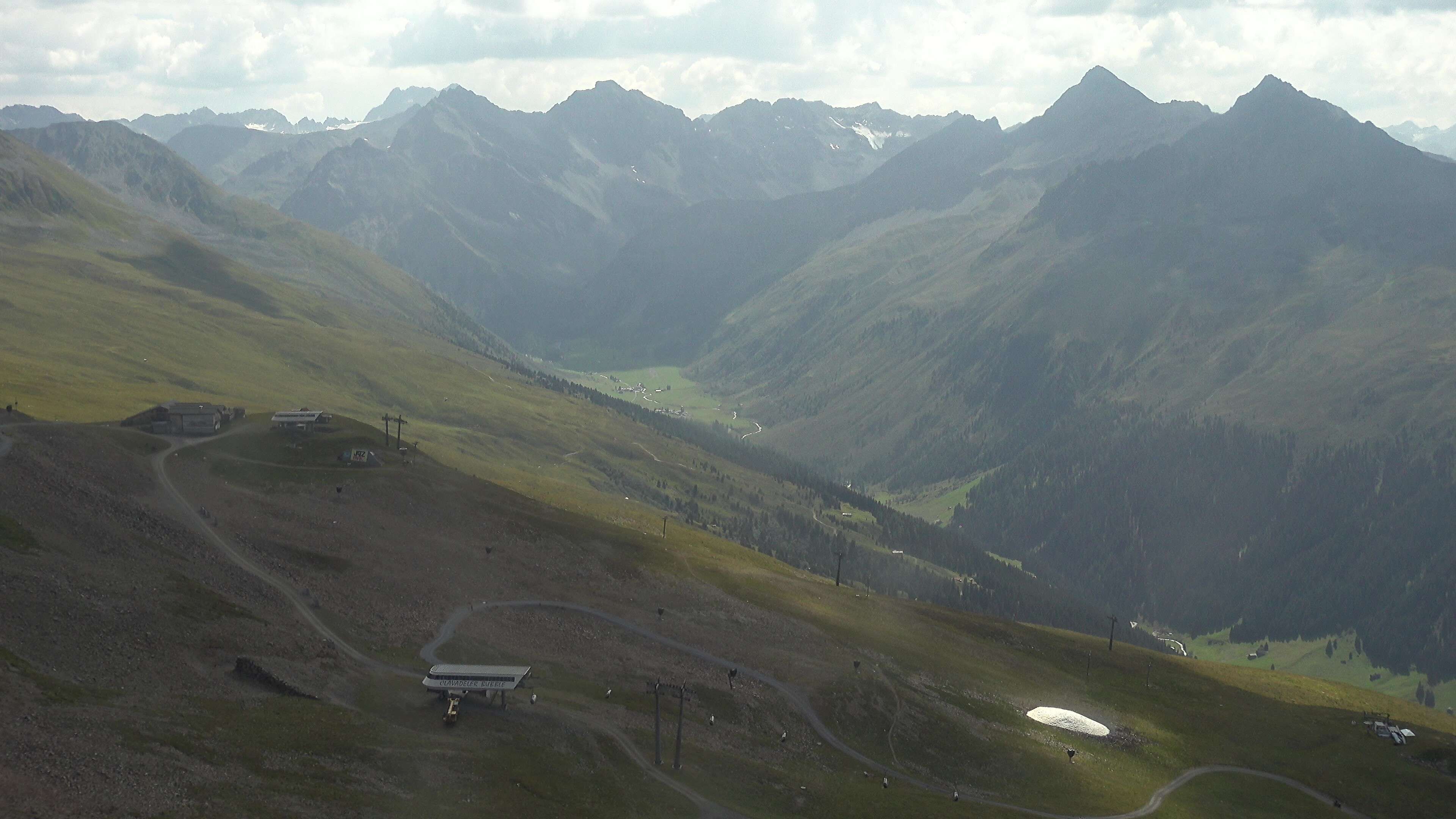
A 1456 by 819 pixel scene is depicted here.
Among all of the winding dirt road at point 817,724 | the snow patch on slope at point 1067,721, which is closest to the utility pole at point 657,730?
the winding dirt road at point 817,724

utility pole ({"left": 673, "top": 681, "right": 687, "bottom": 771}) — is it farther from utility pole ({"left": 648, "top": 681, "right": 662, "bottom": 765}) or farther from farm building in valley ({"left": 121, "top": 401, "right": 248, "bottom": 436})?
farm building in valley ({"left": 121, "top": 401, "right": 248, "bottom": 436})

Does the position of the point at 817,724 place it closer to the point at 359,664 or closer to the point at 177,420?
the point at 359,664

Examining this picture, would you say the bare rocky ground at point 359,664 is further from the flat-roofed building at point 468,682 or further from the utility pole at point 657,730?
the flat-roofed building at point 468,682

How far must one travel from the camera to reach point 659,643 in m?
119

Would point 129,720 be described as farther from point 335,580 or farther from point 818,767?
point 818,767

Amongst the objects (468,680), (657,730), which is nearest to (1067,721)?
(657,730)

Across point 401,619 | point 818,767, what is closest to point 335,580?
point 401,619

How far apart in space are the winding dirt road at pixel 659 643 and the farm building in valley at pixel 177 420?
36.7ft

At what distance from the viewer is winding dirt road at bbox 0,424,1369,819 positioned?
299ft

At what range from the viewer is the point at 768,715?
4291 inches

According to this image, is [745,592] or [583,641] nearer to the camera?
[583,641]

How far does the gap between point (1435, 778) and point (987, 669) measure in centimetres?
5155

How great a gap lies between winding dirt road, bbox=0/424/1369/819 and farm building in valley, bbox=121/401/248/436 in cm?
1118

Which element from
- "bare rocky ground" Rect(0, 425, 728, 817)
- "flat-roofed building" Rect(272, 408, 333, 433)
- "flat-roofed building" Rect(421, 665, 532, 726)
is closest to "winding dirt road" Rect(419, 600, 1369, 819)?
"bare rocky ground" Rect(0, 425, 728, 817)
